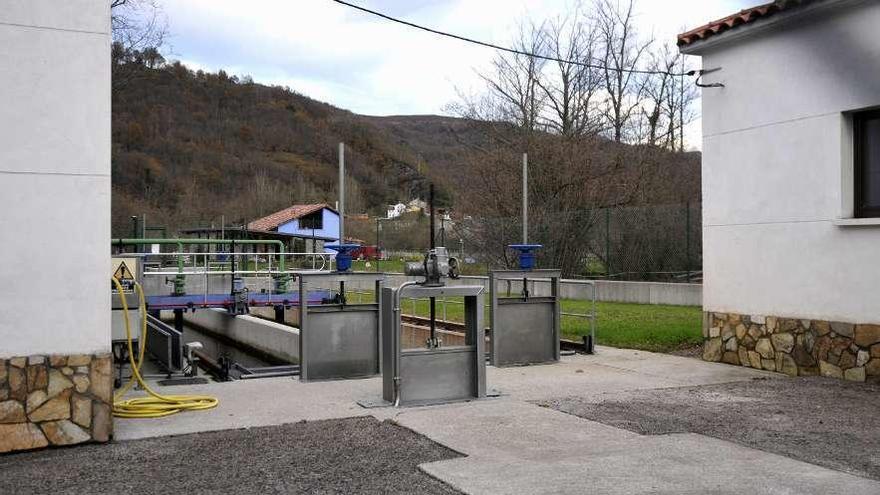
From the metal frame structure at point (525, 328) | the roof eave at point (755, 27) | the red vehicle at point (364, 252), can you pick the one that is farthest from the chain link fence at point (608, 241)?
the metal frame structure at point (525, 328)

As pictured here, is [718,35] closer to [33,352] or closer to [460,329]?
[460,329]

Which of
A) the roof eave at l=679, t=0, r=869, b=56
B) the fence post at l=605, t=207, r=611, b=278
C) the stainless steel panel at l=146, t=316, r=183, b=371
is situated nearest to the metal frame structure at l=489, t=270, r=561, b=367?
the roof eave at l=679, t=0, r=869, b=56

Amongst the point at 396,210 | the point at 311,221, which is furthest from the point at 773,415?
the point at 396,210

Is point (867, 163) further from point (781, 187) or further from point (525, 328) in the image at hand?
point (525, 328)

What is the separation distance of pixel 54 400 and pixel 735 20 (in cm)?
825

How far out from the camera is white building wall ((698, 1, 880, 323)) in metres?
8.67

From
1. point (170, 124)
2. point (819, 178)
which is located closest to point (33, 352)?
point (819, 178)

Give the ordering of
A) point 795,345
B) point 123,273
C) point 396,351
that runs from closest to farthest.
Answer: point 396,351, point 123,273, point 795,345

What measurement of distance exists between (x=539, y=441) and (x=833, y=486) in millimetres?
2055

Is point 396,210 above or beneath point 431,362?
above

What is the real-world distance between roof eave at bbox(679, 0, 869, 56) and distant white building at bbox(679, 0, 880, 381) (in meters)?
0.02

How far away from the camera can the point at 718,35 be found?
10070 mm

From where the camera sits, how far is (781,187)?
371 inches

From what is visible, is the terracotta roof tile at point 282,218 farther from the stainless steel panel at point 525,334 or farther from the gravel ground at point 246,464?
the gravel ground at point 246,464
